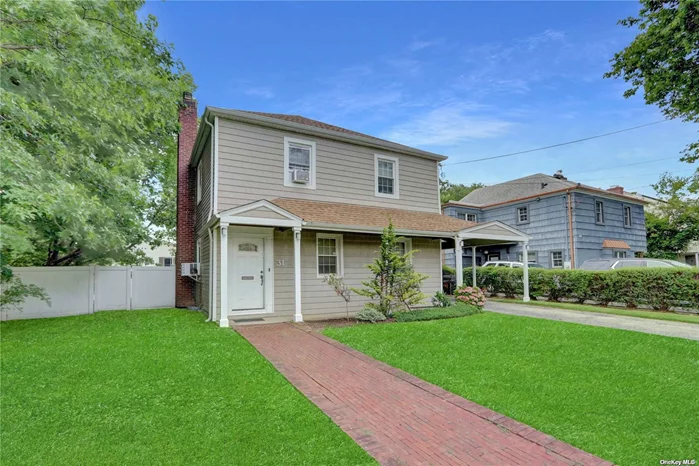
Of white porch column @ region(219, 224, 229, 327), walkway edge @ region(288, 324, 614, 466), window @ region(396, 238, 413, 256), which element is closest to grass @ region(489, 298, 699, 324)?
window @ region(396, 238, 413, 256)

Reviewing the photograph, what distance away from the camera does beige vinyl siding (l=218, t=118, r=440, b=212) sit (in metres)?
9.50

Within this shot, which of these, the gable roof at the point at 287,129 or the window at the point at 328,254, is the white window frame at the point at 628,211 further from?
the window at the point at 328,254

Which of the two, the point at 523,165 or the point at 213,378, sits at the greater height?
the point at 523,165

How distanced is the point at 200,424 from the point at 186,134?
11.7 meters

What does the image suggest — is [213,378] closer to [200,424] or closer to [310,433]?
[200,424]

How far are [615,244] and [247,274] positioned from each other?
20.5 metres

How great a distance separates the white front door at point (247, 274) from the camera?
9.45 metres

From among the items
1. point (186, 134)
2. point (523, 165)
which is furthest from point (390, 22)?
point (523, 165)

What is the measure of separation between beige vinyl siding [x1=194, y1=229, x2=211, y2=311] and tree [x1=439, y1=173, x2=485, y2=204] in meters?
29.8

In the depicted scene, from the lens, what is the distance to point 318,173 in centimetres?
1085

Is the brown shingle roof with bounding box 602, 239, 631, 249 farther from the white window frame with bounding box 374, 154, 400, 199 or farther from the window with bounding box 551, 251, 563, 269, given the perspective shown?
the white window frame with bounding box 374, 154, 400, 199

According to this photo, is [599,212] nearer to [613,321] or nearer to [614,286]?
[614,286]

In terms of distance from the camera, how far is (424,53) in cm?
1310

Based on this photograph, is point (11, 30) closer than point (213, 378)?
No
